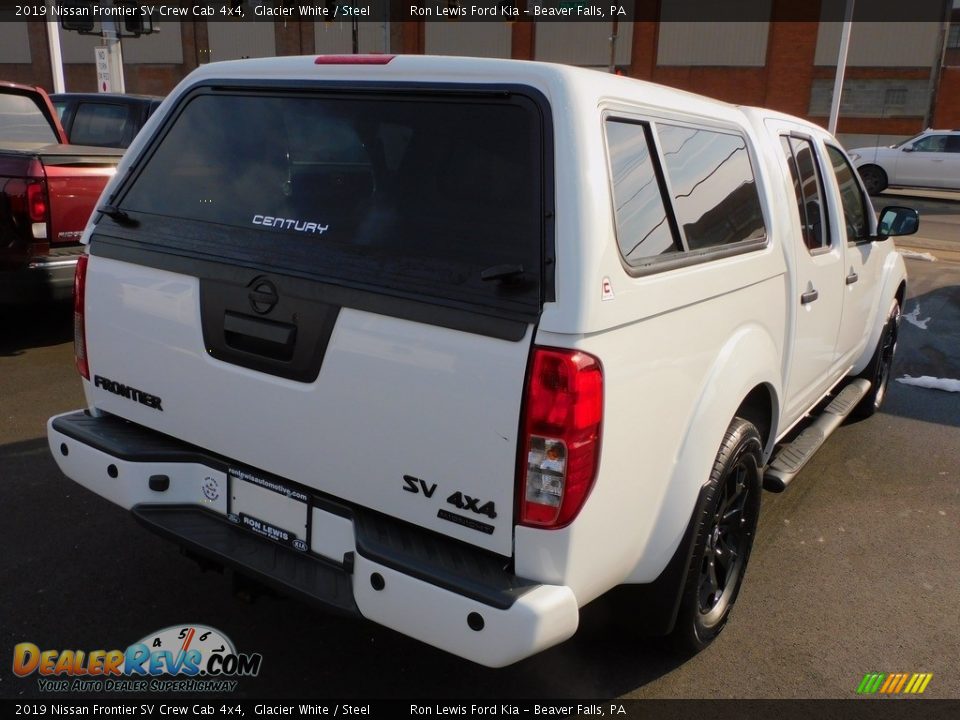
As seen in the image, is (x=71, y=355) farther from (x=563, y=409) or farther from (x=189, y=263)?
(x=563, y=409)

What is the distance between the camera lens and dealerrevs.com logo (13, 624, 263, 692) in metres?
2.79

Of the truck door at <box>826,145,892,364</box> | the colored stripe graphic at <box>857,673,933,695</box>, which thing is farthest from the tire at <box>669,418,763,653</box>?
the truck door at <box>826,145,892,364</box>

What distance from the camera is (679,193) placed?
272cm

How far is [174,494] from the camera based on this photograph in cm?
273

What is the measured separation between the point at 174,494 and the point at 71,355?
4191 mm

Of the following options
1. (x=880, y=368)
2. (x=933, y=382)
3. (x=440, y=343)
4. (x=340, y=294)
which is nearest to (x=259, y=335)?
(x=340, y=294)

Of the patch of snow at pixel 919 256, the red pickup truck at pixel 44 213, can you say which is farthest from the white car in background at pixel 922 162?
the red pickup truck at pixel 44 213

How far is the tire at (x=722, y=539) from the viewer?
2754mm

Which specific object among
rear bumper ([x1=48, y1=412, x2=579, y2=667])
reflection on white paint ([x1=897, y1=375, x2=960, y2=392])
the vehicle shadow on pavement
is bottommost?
reflection on white paint ([x1=897, y1=375, x2=960, y2=392])

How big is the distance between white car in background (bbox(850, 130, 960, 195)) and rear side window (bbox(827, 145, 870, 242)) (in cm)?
1981

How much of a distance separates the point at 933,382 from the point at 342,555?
588cm

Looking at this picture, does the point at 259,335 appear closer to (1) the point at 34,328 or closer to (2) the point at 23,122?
(1) the point at 34,328

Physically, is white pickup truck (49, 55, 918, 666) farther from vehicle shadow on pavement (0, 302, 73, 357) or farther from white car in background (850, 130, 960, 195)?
white car in background (850, 130, 960, 195)

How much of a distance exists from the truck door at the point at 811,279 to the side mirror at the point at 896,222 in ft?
2.36
